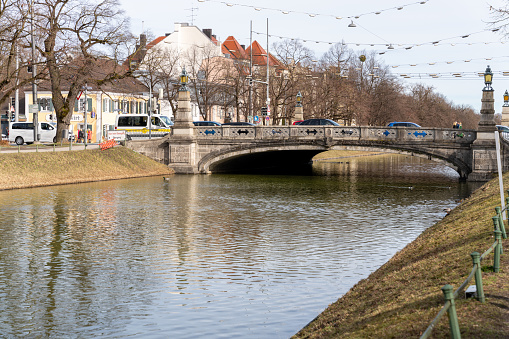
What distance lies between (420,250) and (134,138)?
41.1 m

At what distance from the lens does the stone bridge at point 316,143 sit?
141 feet

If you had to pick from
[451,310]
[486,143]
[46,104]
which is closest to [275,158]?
[486,143]

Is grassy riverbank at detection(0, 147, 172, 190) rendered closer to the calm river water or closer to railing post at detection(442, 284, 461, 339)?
the calm river water

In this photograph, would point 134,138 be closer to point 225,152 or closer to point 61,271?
point 225,152

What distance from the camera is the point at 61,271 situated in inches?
632

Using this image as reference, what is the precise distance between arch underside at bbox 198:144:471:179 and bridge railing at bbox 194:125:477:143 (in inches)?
29.7

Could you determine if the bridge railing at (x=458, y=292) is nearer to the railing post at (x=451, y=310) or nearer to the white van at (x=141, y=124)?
the railing post at (x=451, y=310)

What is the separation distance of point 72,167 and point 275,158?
75.7 feet

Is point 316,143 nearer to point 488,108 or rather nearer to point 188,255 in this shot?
point 488,108

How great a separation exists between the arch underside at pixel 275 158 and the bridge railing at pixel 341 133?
75 cm

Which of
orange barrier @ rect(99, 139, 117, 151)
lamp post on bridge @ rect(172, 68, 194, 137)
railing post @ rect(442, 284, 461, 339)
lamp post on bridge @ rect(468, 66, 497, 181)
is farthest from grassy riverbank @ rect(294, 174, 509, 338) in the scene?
lamp post on bridge @ rect(172, 68, 194, 137)

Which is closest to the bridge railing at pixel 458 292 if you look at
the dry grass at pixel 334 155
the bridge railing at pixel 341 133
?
the bridge railing at pixel 341 133

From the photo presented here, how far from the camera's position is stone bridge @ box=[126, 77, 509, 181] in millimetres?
42875

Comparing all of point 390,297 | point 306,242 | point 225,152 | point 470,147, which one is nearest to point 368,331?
point 390,297
